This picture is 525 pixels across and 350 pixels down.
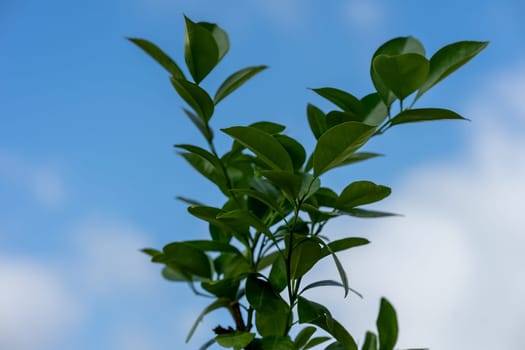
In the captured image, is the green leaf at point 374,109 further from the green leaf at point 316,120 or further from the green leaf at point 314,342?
the green leaf at point 314,342

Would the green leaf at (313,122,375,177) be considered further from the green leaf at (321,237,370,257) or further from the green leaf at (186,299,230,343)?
the green leaf at (186,299,230,343)

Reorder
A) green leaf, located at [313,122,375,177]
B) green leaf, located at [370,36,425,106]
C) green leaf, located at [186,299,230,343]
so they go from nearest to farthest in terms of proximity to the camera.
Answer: green leaf, located at [313,122,375,177] < green leaf, located at [370,36,425,106] < green leaf, located at [186,299,230,343]

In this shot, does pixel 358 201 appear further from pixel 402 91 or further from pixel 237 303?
pixel 237 303

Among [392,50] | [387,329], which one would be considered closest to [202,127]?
[392,50]

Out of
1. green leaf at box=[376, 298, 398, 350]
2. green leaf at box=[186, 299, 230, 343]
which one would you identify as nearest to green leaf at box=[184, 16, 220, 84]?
green leaf at box=[186, 299, 230, 343]

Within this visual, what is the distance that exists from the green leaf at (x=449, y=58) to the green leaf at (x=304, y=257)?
25 centimetres

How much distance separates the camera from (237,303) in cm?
102

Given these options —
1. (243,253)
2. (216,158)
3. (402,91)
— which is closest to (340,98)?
(402,91)

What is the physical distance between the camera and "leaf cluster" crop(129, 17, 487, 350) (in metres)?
0.84

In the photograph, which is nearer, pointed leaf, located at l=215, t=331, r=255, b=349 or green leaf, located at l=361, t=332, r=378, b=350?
pointed leaf, located at l=215, t=331, r=255, b=349

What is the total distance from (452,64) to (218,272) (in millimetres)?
518

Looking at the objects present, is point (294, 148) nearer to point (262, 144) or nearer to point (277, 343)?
point (262, 144)

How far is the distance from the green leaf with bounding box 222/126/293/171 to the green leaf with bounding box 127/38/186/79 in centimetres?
18

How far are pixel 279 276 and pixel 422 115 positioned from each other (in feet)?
0.97
